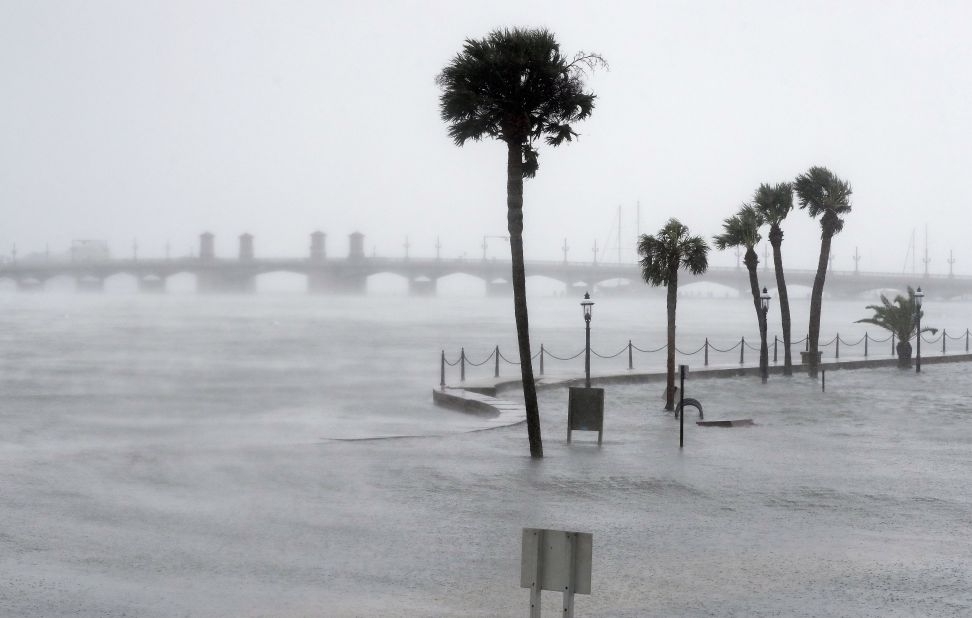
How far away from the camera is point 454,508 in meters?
11.7

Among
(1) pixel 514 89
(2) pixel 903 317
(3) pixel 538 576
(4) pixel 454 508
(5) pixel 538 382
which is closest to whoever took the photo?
(3) pixel 538 576

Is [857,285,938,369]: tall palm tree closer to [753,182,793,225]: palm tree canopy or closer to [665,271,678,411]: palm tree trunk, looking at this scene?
[753,182,793,225]: palm tree canopy

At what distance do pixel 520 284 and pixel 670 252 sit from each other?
32.5 feet

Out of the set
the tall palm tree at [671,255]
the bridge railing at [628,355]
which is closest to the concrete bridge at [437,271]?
the bridge railing at [628,355]

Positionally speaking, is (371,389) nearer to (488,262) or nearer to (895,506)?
(895,506)

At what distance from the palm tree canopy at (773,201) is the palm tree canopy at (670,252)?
12.5 metres

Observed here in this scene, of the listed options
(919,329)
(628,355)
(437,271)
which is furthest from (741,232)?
(437,271)

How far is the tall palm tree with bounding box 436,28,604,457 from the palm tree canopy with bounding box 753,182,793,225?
2255 cm

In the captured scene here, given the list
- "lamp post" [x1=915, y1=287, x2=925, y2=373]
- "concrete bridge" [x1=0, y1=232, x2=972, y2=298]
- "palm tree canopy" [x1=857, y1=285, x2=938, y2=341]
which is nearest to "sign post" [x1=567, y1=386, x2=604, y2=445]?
"lamp post" [x1=915, y1=287, x2=925, y2=373]

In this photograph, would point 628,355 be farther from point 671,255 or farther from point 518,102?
point 518,102

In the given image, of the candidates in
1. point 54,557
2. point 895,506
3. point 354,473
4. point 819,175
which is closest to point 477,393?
point 354,473

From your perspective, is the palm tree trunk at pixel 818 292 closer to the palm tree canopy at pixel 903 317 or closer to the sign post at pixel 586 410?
the palm tree canopy at pixel 903 317

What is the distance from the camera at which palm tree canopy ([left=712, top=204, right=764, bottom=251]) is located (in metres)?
34.4

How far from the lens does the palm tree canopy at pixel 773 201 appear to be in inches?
1459
